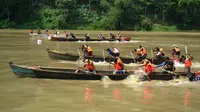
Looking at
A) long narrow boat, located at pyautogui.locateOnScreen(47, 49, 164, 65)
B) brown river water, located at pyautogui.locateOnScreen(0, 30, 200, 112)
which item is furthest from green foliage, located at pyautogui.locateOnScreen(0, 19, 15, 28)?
brown river water, located at pyautogui.locateOnScreen(0, 30, 200, 112)

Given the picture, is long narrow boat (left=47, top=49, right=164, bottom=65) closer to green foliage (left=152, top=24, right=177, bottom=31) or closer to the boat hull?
the boat hull

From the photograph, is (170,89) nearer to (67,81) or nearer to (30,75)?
(67,81)

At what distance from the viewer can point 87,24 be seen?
67.5 meters

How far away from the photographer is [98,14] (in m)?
70.6

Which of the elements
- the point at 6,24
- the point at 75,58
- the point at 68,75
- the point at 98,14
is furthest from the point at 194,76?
the point at 98,14

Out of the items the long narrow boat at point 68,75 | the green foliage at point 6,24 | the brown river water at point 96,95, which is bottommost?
the brown river water at point 96,95

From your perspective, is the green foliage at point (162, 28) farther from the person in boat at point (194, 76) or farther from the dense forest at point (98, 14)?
the person in boat at point (194, 76)

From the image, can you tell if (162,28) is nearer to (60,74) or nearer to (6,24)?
(6,24)

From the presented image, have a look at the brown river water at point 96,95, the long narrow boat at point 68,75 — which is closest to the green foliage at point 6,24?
Answer: the brown river water at point 96,95

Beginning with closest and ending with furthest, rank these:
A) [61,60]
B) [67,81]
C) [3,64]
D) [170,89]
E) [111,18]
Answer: [170,89] → [67,81] → [3,64] → [61,60] → [111,18]

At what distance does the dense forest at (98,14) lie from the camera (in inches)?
2598

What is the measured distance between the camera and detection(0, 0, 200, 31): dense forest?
66000 millimetres

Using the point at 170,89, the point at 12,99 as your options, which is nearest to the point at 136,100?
the point at 170,89

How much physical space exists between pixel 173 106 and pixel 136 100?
1.44 meters
